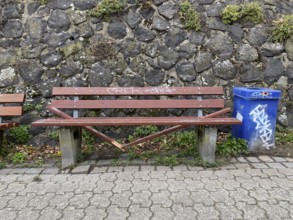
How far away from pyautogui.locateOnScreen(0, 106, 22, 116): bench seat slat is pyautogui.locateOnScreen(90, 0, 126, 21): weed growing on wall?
1791 mm

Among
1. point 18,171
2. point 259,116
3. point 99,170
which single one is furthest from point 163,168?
point 18,171

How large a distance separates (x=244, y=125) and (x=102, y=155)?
201 centimetres

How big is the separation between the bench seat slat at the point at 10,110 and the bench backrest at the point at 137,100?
53 centimetres

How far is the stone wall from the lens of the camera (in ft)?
15.6

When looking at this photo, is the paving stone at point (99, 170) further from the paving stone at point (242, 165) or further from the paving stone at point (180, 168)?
the paving stone at point (242, 165)

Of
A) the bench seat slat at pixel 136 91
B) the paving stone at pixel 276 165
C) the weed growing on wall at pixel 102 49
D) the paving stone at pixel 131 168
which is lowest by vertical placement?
the paving stone at pixel 131 168

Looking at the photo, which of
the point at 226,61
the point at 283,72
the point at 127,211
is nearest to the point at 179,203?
the point at 127,211

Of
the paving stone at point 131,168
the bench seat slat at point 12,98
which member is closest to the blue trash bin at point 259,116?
the paving stone at point 131,168

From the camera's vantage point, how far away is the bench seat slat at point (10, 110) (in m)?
4.34

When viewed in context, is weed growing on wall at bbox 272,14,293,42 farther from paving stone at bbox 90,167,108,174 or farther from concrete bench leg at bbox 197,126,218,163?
paving stone at bbox 90,167,108,174

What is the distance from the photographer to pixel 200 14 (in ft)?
15.7

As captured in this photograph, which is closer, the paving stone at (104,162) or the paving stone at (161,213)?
the paving stone at (161,213)

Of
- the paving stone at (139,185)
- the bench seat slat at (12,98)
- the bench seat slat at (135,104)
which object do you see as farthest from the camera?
the bench seat slat at (12,98)

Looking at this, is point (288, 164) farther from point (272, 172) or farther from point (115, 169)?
point (115, 169)
